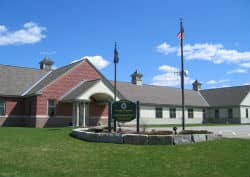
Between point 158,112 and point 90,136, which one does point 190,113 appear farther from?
point 90,136

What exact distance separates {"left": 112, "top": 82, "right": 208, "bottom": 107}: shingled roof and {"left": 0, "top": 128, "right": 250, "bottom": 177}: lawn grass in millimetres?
30611

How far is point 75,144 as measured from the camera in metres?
16.0

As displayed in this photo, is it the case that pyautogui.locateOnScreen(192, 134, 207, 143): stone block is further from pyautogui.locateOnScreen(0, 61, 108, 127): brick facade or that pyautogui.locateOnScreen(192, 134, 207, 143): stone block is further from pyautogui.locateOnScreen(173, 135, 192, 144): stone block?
pyautogui.locateOnScreen(0, 61, 108, 127): brick facade

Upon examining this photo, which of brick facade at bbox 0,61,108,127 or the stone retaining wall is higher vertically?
brick facade at bbox 0,61,108,127

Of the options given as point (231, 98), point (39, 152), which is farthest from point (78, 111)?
point (231, 98)

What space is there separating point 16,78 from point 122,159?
2656cm

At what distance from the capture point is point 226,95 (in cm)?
5791

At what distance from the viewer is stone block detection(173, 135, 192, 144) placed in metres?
15.5

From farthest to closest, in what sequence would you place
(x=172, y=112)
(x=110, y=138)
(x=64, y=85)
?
(x=172, y=112) → (x=64, y=85) → (x=110, y=138)

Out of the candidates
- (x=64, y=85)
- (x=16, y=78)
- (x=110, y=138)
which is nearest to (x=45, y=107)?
(x=64, y=85)

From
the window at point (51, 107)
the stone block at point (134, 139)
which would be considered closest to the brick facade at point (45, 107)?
the window at point (51, 107)

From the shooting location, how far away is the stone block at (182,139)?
1547cm

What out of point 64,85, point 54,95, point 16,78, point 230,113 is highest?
point 16,78

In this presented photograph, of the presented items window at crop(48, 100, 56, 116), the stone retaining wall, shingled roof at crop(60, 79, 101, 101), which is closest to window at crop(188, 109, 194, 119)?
shingled roof at crop(60, 79, 101, 101)
